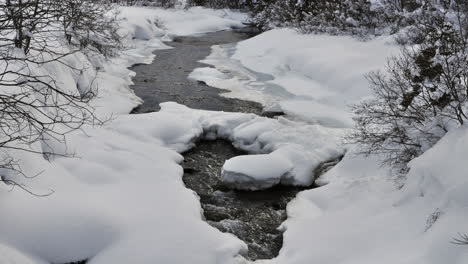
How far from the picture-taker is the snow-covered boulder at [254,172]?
8906mm

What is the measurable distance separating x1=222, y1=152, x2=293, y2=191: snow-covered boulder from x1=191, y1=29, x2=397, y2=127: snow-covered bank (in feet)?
10.8

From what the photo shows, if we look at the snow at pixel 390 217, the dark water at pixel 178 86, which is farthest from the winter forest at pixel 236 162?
the dark water at pixel 178 86

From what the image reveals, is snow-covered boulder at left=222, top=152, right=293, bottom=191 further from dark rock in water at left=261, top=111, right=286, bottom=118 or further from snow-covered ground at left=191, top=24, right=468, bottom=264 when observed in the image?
dark rock in water at left=261, top=111, right=286, bottom=118

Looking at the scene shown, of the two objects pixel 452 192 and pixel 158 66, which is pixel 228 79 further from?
pixel 452 192

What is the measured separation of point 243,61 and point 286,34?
3191 mm

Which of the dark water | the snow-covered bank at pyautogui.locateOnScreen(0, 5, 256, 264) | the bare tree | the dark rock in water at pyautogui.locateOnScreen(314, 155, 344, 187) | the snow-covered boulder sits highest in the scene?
the bare tree

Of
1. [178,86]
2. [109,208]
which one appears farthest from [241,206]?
[178,86]

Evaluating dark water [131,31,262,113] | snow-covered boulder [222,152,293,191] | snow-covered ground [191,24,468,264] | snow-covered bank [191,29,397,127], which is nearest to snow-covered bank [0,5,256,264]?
snow-covered boulder [222,152,293,191]

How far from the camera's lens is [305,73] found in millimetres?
16781

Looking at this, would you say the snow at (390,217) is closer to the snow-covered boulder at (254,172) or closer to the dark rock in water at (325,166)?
the snow-covered boulder at (254,172)

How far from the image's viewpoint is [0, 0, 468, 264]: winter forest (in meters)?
5.66

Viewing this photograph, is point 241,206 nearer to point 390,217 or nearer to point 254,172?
point 254,172

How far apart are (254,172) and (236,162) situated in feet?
1.57

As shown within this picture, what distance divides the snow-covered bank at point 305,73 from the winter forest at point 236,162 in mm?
95
